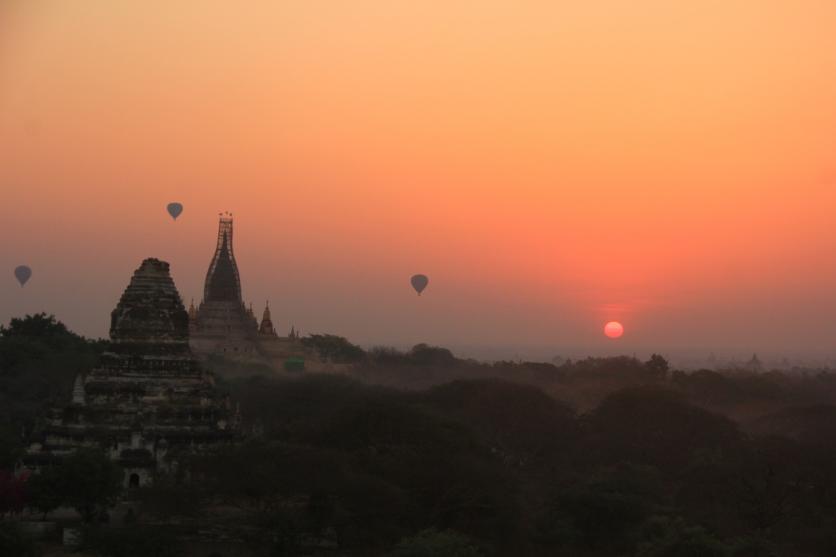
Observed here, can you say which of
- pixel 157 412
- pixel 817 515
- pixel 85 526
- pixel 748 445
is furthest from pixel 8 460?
pixel 748 445

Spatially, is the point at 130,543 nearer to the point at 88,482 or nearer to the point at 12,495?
the point at 88,482

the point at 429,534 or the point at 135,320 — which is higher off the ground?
the point at 135,320

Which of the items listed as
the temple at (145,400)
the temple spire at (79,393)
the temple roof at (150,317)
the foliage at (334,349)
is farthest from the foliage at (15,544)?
the foliage at (334,349)

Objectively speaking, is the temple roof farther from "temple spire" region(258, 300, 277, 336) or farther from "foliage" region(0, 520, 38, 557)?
"temple spire" region(258, 300, 277, 336)

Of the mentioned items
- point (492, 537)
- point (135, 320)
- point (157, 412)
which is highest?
point (135, 320)

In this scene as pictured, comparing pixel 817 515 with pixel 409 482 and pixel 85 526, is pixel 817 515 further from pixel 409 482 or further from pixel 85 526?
pixel 85 526

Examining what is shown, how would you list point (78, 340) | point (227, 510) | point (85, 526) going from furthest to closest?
1. point (78, 340)
2. point (227, 510)
3. point (85, 526)

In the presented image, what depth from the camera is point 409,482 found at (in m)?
35.8

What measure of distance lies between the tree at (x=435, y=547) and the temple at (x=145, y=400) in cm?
988

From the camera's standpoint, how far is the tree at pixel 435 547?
29.3 m

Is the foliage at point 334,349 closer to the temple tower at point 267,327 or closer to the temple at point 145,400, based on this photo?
the temple tower at point 267,327

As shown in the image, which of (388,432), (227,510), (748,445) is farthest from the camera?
(748,445)

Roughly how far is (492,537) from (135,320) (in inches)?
482

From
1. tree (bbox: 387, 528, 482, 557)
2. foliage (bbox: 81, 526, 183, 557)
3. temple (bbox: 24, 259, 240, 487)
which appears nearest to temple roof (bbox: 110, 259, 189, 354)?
temple (bbox: 24, 259, 240, 487)
